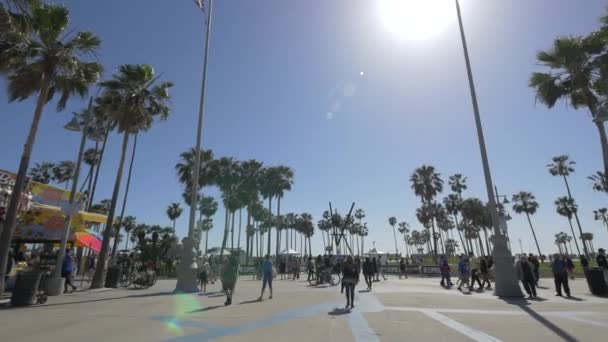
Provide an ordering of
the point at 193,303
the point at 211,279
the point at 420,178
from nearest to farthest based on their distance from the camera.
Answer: the point at 193,303 < the point at 211,279 < the point at 420,178

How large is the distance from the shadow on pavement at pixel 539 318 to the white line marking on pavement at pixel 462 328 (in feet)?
4.58

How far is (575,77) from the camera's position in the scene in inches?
607

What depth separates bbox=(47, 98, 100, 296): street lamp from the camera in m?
12.7

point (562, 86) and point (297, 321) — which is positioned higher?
point (562, 86)

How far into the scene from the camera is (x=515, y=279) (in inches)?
475

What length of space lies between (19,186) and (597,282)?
22.8 m

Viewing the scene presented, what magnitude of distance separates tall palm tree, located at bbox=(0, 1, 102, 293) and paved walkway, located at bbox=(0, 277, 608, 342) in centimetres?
520

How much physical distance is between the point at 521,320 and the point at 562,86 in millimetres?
14243

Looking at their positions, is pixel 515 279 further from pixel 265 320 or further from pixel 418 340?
pixel 265 320

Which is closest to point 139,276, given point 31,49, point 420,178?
point 31,49

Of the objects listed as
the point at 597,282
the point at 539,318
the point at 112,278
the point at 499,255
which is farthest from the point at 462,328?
the point at 112,278

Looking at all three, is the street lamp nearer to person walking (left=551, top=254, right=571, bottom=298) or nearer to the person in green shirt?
the person in green shirt

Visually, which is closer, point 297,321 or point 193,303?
point 297,321

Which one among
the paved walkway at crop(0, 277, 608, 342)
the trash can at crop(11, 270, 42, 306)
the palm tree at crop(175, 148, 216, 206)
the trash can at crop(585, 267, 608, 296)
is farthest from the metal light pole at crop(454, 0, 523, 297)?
the palm tree at crop(175, 148, 216, 206)
